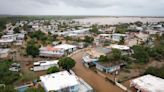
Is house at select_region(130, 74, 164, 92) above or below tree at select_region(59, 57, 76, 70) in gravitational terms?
below

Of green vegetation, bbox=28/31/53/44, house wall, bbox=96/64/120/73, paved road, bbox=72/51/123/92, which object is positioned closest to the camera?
paved road, bbox=72/51/123/92

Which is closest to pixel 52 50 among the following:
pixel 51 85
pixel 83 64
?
pixel 83 64

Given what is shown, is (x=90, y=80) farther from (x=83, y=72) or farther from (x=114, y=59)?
(x=114, y=59)

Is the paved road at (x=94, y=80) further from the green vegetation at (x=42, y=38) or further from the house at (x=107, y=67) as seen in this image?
the green vegetation at (x=42, y=38)

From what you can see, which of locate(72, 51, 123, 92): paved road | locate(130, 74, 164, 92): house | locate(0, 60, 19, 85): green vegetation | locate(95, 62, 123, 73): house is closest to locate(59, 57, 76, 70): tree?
locate(72, 51, 123, 92): paved road

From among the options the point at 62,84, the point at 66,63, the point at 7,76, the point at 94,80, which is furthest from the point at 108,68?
the point at 7,76

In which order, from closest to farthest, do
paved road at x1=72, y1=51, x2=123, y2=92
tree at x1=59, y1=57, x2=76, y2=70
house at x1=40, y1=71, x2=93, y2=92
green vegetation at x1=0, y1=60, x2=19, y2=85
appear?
1. house at x1=40, y1=71, x2=93, y2=92
2. paved road at x1=72, y1=51, x2=123, y2=92
3. green vegetation at x1=0, y1=60, x2=19, y2=85
4. tree at x1=59, y1=57, x2=76, y2=70

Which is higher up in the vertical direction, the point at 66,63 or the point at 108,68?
the point at 66,63

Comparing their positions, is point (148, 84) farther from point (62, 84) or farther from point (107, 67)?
point (62, 84)

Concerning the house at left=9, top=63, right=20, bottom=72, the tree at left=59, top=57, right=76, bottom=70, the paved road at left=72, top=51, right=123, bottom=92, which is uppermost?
the tree at left=59, top=57, right=76, bottom=70

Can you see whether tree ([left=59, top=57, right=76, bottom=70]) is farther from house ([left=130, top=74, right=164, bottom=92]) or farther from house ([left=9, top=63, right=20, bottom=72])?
house ([left=130, top=74, right=164, bottom=92])

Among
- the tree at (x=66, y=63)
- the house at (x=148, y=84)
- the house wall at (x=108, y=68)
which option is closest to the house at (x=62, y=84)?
the tree at (x=66, y=63)
